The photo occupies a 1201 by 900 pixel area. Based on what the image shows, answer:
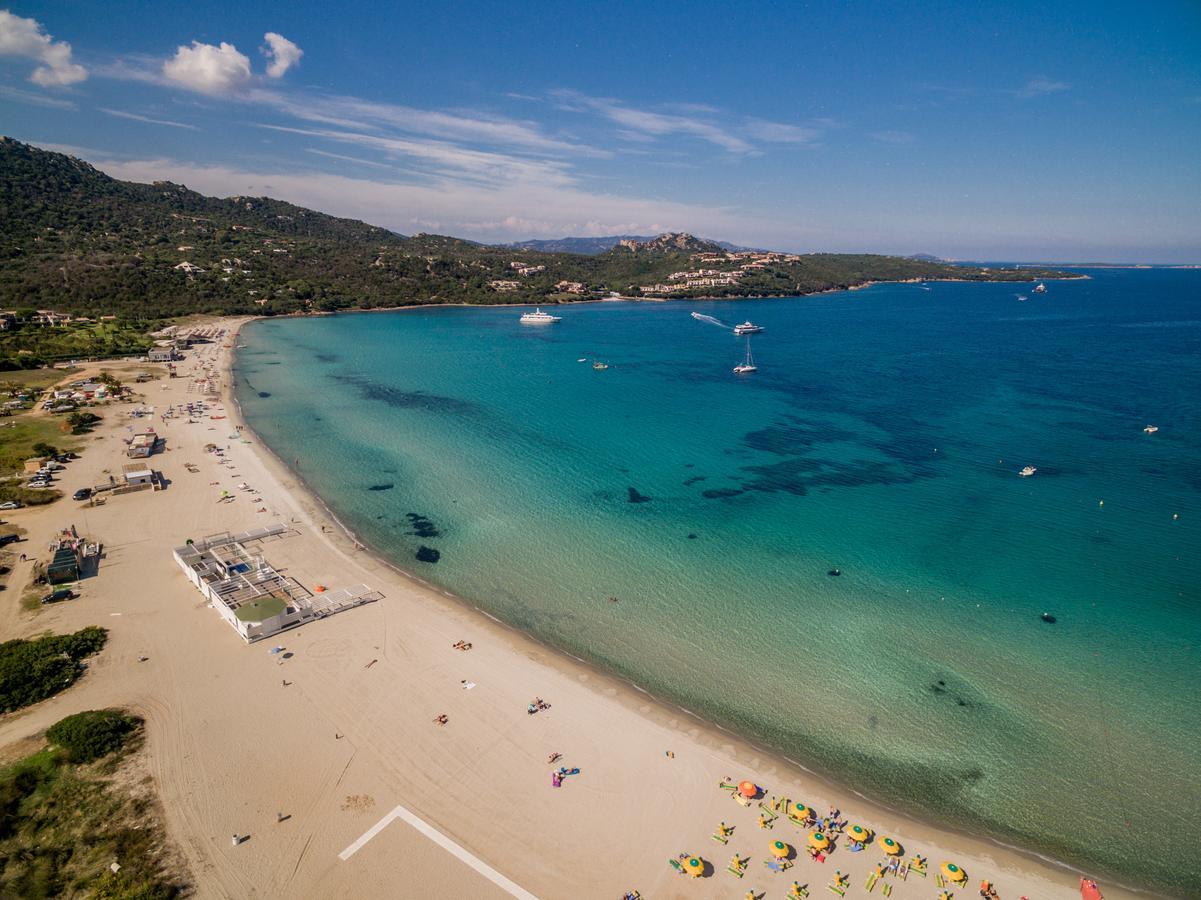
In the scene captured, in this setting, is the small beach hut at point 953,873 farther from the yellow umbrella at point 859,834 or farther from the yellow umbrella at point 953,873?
the yellow umbrella at point 859,834

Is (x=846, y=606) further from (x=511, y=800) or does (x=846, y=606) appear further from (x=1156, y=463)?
(x=1156, y=463)

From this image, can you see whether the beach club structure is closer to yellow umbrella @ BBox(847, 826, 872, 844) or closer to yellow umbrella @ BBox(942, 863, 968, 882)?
yellow umbrella @ BBox(847, 826, 872, 844)

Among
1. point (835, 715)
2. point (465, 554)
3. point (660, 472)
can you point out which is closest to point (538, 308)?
point (660, 472)

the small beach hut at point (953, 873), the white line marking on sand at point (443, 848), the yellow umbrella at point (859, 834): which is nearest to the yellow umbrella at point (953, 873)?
the small beach hut at point (953, 873)

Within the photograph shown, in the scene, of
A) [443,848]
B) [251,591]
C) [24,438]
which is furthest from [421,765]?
[24,438]

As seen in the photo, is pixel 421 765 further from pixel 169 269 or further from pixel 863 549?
pixel 169 269

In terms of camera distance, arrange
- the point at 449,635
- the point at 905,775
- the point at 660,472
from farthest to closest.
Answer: the point at 660,472 < the point at 449,635 < the point at 905,775
